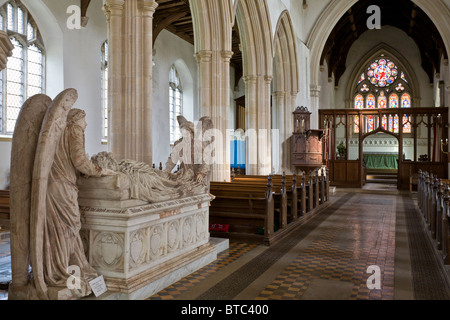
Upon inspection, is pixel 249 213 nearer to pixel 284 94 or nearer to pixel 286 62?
pixel 284 94

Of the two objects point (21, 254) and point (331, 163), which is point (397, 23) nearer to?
point (331, 163)

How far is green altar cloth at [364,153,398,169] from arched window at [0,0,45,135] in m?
17.8

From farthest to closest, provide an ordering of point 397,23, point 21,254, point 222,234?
point 397,23, point 222,234, point 21,254

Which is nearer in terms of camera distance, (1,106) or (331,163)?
(1,106)

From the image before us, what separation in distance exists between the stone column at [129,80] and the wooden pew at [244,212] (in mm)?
1306

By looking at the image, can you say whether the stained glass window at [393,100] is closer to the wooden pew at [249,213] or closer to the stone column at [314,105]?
the stone column at [314,105]

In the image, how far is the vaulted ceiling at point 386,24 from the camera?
717 inches

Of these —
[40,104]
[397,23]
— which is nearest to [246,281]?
[40,104]

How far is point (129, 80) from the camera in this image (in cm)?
592

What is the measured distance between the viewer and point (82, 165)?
3053 mm

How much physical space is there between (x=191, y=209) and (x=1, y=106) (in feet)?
24.3

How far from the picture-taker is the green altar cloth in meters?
22.3

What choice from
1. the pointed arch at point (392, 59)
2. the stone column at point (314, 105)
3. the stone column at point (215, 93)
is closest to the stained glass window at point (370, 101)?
the pointed arch at point (392, 59)

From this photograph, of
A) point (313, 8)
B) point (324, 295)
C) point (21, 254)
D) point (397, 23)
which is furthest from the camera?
point (397, 23)
